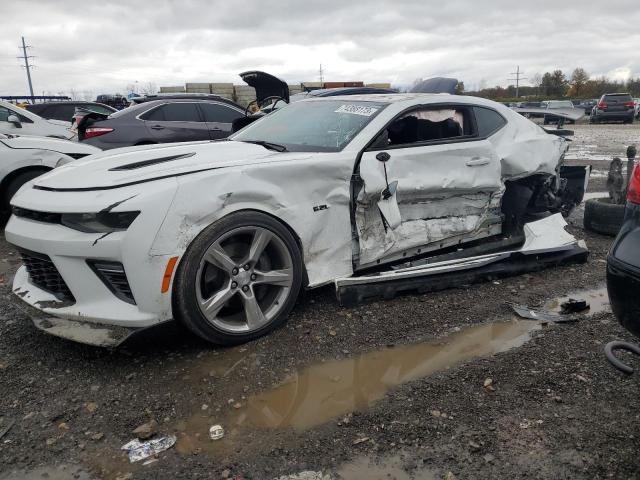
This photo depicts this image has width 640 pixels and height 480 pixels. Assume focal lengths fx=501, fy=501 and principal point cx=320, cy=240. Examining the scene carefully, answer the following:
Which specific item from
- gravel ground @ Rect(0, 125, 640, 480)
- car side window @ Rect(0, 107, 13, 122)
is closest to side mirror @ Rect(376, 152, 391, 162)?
gravel ground @ Rect(0, 125, 640, 480)

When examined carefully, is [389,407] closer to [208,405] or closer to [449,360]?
[449,360]

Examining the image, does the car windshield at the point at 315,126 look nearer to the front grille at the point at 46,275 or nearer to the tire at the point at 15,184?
the front grille at the point at 46,275

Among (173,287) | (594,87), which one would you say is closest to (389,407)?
(173,287)

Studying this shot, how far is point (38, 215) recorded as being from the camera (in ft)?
9.56

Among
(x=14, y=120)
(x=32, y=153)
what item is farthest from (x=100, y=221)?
(x=14, y=120)

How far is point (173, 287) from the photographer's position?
8.99ft

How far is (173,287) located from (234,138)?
1.85 meters

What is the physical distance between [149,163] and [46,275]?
889 millimetres

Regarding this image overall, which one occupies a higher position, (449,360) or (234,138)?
(234,138)

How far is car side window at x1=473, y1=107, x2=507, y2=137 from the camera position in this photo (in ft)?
14.1

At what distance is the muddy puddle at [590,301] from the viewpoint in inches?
141

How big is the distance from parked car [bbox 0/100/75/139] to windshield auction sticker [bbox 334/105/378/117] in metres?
7.00

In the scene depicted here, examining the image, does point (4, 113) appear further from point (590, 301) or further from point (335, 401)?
point (590, 301)

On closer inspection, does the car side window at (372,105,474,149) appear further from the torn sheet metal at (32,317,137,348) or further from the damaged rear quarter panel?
the torn sheet metal at (32,317,137,348)
